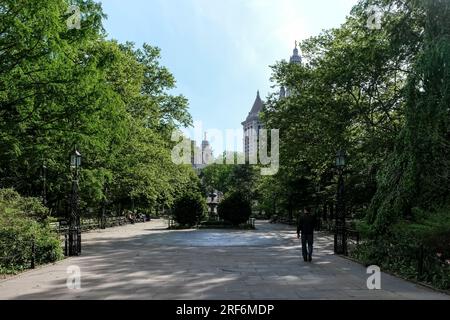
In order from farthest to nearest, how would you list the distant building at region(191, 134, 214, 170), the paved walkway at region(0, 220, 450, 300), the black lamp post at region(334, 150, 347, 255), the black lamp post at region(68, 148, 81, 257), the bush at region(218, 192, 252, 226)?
1. the distant building at region(191, 134, 214, 170)
2. the bush at region(218, 192, 252, 226)
3. the black lamp post at region(334, 150, 347, 255)
4. the black lamp post at region(68, 148, 81, 257)
5. the paved walkway at region(0, 220, 450, 300)

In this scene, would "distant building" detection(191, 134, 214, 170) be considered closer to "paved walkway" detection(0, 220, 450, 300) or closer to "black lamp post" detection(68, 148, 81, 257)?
"black lamp post" detection(68, 148, 81, 257)

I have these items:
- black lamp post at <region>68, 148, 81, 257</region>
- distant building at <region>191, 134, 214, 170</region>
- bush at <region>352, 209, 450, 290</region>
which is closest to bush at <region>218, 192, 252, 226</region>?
distant building at <region>191, 134, 214, 170</region>

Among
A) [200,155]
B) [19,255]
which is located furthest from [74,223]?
[200,155]

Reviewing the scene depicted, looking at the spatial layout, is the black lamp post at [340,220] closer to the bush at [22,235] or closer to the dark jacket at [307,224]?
the dark jacket at [307,224]

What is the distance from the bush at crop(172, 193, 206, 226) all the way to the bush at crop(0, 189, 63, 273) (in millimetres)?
21493

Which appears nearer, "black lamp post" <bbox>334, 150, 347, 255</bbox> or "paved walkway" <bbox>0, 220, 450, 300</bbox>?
"paved walkway" <bbox>0, 220, 450, 300</bbox>

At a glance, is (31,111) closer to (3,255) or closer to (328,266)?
(3,255)

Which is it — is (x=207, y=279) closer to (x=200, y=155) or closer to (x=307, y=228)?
(x=307, y=228)

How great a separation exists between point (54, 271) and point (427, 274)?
9568 millimetres

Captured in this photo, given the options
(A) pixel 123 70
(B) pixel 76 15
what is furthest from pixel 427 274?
(A) pixel 123 70

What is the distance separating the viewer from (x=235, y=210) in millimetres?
40469

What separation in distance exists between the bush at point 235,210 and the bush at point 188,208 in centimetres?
214

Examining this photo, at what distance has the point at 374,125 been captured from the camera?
24.4 meters

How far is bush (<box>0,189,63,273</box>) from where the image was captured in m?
13.3
